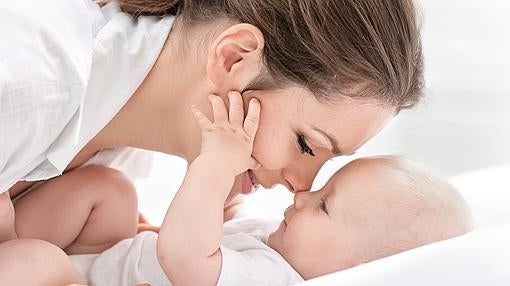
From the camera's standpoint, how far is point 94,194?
4.94 feet

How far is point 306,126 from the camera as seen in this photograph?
1.37 meters

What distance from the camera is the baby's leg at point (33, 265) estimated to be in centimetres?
120

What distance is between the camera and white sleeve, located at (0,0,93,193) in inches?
46.5

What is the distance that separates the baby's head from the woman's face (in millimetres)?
49

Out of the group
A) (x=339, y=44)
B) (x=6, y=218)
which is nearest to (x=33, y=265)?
(x=6, y=218)

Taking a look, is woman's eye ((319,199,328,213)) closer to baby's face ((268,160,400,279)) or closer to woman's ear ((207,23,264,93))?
baby's face ((268,160,400,279))

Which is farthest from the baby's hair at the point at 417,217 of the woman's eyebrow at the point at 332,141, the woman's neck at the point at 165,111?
the woman's neck at the point at 165,111

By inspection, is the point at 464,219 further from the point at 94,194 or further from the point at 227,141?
the point at 94,194

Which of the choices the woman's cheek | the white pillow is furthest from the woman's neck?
the white pillow

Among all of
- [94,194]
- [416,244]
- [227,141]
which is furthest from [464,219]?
[94,194]

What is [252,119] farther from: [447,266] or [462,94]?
[462,94]

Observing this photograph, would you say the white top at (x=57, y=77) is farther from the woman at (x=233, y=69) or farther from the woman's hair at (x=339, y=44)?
the woman's hair at (x=339, y=44)

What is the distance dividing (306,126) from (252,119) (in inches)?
3.0

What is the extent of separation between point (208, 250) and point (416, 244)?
11.0 inches
